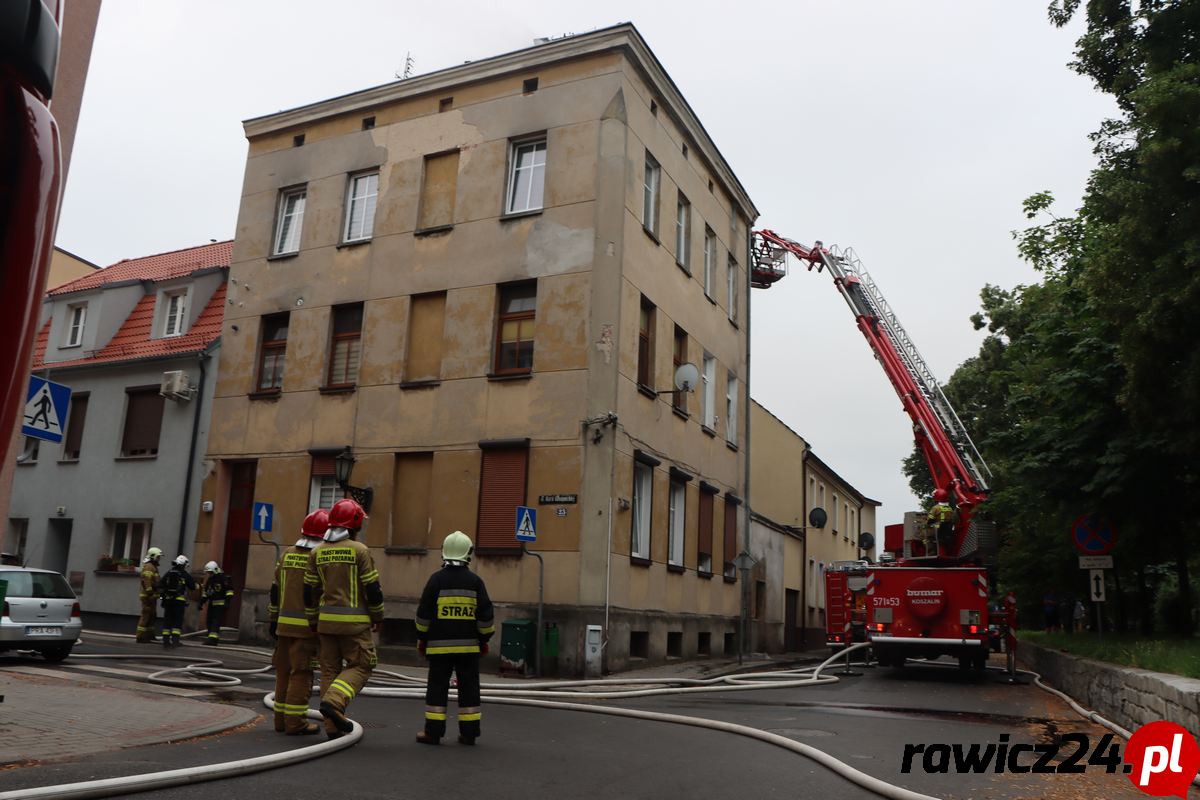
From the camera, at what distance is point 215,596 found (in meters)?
19.8

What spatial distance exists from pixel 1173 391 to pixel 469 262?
12.4 metres

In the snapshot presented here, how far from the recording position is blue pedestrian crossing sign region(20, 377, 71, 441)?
28.6 feet

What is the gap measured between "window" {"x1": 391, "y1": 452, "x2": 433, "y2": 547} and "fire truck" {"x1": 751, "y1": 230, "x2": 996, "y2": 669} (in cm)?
838

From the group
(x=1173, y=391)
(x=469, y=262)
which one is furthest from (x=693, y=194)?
(x=1173, y=391)

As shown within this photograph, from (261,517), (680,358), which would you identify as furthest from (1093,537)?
(261,517)

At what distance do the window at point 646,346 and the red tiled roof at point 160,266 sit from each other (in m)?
12.2

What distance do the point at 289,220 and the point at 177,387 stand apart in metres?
4.58

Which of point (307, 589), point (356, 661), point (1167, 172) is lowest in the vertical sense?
point (356, 661)

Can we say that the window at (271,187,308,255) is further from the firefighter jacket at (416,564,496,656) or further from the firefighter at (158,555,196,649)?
the firefighter jacket at (416,564,496,656)

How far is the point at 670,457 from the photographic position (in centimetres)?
2117

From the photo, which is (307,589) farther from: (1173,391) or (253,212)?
(253,212)

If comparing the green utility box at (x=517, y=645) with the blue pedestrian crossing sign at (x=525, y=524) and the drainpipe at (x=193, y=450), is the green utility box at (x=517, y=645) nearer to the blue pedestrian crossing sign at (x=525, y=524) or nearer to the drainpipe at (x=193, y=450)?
the blue pedestrian crossing sign at (x=525, y=524)

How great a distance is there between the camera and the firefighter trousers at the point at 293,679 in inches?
A: 319

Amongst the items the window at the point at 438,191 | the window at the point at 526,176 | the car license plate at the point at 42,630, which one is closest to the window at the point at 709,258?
the window at the point at 526,176
